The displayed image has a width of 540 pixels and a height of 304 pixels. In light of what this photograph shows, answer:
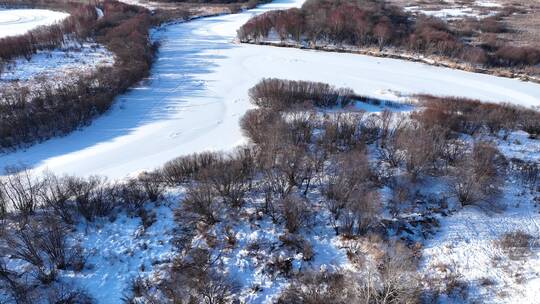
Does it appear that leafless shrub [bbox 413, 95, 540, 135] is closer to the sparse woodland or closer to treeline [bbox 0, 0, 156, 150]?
the sparse woodland

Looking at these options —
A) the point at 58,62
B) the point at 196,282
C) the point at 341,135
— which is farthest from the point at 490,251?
the point at 58,62

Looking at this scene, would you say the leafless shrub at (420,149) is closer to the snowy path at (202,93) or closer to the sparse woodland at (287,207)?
the sparse woodland at (287,207)

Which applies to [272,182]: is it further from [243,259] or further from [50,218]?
[50,218]

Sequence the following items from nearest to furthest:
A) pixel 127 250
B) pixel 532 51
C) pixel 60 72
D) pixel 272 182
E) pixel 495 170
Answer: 1. pixel 127 250
2. pixel 272 182
3. pixel 495 170
4. pixel 60 72
5. pixel 532 51

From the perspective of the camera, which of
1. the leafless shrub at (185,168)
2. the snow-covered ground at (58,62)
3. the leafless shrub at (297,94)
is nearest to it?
the leafless shrub at (185,168)

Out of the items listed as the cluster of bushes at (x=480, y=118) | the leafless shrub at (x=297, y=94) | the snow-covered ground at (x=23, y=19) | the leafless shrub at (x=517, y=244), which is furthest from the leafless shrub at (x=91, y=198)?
the snow-covered ground at (x=23, y=19)

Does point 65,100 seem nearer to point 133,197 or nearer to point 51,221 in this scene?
point 133,197

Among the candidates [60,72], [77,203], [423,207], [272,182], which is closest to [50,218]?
[77,203]
